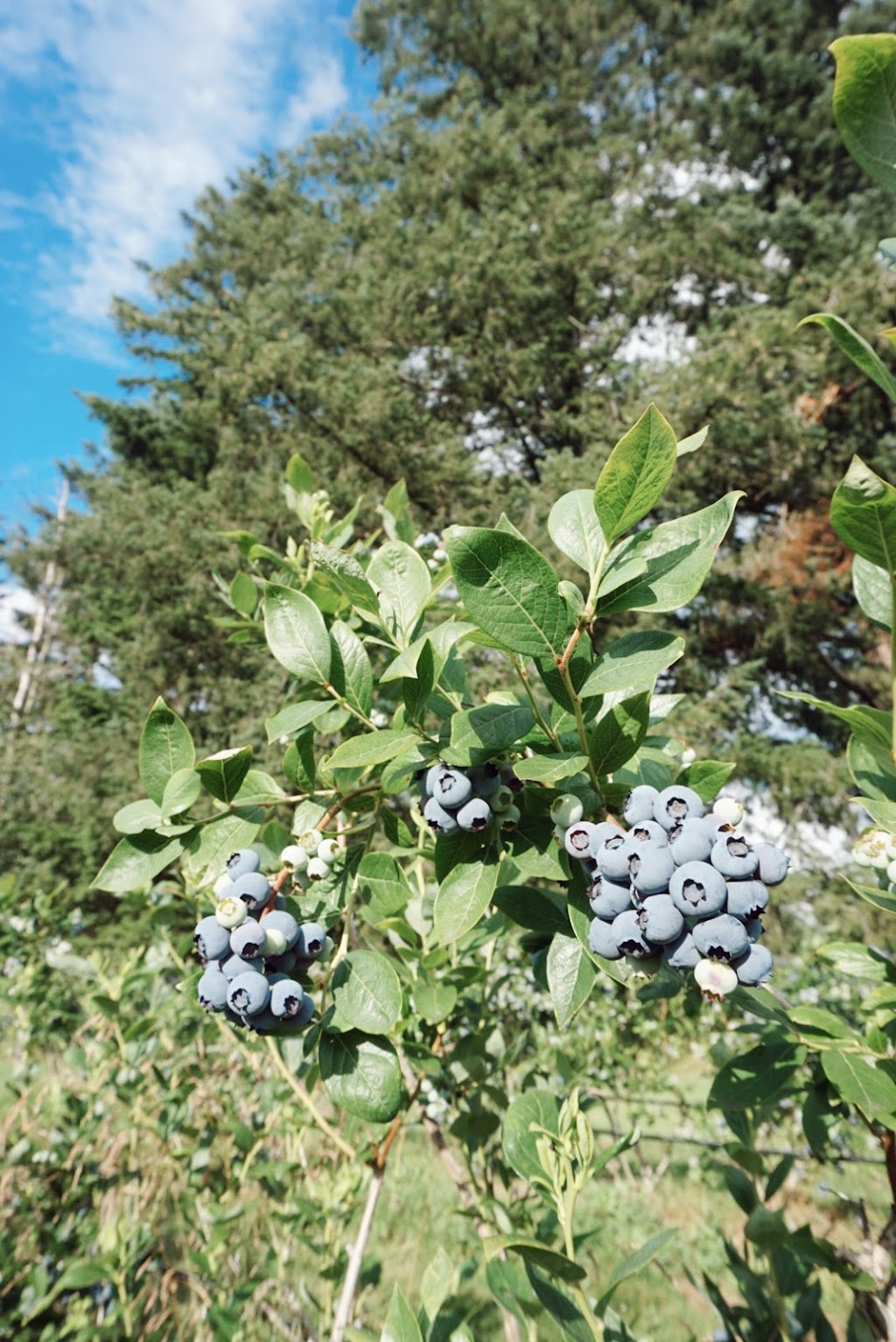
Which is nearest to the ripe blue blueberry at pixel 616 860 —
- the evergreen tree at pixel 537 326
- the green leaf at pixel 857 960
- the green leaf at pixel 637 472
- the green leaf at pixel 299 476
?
the green leaf at pixel 637 472

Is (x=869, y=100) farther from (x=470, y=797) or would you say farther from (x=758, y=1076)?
(x=758, y=1076)

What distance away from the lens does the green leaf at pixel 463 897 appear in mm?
524

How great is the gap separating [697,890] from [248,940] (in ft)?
0.97

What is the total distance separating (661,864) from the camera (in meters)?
0.44

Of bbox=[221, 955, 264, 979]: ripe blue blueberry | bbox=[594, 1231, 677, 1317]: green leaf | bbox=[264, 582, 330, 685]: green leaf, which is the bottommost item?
bbox=[594, 1231, 677, 1317]: green leaf

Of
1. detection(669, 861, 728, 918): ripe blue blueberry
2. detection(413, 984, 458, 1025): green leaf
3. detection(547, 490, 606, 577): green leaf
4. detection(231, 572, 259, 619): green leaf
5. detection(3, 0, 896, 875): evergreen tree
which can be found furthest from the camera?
detection(3, 0, 896, 875): evergreen tree

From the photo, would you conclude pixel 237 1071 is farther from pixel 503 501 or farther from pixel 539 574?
pixel 503 501

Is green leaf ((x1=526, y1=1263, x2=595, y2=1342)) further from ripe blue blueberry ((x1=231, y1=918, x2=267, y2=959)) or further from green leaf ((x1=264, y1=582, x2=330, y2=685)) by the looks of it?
green leaf ((x1=264, y1=582, x2=330, y2=685))

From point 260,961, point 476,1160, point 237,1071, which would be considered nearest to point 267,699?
point 237,1071

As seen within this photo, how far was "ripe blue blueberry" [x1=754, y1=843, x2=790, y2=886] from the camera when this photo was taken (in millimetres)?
453

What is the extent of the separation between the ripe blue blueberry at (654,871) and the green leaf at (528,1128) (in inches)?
14.3

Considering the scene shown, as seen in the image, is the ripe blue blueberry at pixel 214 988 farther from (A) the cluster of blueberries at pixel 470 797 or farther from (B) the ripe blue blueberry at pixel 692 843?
(B) the ripe blue blueberry at pixel 692 843

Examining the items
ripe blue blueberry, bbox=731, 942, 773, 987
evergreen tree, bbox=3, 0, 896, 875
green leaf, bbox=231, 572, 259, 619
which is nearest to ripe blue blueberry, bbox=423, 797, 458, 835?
ripe blue blueberry, bbox=731, 942, 773, 987

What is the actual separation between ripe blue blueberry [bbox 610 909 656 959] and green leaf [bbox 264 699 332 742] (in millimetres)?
284
